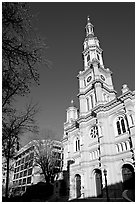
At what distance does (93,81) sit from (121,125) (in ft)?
38.8

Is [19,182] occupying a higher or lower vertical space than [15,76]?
lower

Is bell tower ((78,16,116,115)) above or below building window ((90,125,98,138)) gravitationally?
above

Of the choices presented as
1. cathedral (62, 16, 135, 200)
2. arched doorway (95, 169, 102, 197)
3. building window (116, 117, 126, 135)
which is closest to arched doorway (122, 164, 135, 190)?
cathedral (62, 16, 135, 200)

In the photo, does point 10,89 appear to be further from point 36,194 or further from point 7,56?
point 36,194

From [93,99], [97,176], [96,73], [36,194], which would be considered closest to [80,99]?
[93,99]

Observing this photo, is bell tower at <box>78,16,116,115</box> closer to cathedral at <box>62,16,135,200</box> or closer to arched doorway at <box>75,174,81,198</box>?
cathedral at <box>62,16,135,200</box>

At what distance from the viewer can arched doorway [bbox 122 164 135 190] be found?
20.7m

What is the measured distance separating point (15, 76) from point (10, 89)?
0.71 m

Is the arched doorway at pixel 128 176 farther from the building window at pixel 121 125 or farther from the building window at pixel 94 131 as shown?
the building window at pixel 94 131

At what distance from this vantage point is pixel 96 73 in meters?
33.9

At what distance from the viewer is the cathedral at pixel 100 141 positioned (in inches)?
886

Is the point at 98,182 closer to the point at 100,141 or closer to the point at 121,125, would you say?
the point at 100,141

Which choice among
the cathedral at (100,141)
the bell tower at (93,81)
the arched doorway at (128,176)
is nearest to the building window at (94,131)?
the cathedral at (100,141)

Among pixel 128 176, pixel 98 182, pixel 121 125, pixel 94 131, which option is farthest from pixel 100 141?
pixel 98 182
